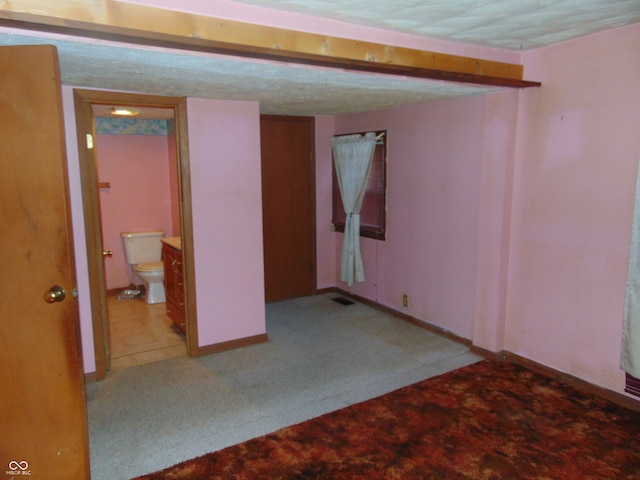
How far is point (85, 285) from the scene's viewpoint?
3.30 m

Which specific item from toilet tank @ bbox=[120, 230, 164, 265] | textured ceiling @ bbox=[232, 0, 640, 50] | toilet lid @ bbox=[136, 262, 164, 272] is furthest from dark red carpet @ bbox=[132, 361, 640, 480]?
toilet tank @ bbox=[120, 230, 164, 265]

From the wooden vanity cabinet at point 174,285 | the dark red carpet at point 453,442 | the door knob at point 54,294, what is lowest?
the dark red carpet at point 453,442

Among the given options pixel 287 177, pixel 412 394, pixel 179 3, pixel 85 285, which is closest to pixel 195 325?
pixel 85 285

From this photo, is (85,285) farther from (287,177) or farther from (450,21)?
(450,21)

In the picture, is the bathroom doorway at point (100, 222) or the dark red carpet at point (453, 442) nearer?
the dark red carpet at point (453, 442)

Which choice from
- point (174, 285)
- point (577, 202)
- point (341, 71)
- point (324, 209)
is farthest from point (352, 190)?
point (341, 71)

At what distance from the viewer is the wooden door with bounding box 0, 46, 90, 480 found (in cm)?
192

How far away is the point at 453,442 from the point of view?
257 centimetres

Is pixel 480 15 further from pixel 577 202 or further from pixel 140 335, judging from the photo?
pixel 140 335

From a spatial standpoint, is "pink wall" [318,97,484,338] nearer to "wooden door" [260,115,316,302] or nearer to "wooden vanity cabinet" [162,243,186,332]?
A: "wooden door" [260,115,316,302]

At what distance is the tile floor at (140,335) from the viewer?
12.5ft

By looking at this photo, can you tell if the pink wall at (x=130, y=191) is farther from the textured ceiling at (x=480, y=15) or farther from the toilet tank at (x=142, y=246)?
the textured ceiling at (x=480, y=15)

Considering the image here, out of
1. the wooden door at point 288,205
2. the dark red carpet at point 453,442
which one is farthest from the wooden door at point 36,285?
the wooden door at point 288,205

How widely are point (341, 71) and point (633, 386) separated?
2.58m
